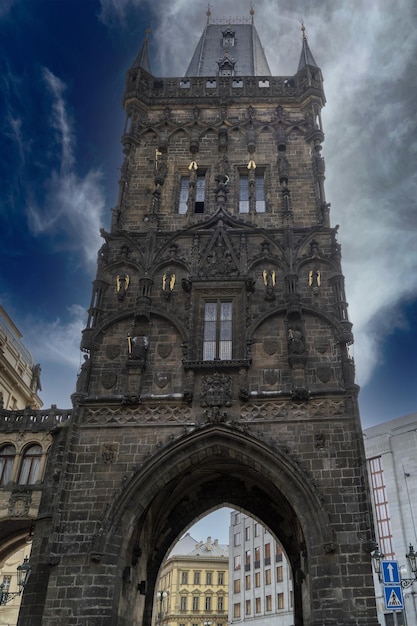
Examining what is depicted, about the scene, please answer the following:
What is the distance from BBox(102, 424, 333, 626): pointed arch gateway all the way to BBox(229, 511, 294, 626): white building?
3494 centimetres

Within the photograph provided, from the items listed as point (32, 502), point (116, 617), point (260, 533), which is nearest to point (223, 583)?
point (260, 533)

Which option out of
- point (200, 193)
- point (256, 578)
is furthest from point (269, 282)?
point (256, 578)

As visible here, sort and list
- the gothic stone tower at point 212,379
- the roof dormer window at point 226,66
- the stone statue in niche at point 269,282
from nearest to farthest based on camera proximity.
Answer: the gothic stone tower at point 212,379 < the stone statue in niche at point 269,282 < the roof dormer window at point 226,66

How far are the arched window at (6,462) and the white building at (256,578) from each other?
108 ft

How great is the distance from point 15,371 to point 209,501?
21.2 meters

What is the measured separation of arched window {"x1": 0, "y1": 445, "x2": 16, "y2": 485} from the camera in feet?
88.9

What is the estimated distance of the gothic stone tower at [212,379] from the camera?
16.0 metres

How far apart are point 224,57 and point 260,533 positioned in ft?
157

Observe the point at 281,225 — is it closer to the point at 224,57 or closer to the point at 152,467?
the point at 152,467

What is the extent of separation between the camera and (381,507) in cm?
4253

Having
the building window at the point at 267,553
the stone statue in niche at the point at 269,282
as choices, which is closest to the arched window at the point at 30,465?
the stone statue in niche at the point at 269,282

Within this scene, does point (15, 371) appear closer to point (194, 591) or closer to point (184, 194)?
point (184, 194)

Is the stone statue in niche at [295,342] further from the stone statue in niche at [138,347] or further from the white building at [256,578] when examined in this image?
the white building at [256,578]

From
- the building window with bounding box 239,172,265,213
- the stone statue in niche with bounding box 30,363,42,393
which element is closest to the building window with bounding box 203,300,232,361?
the building window with bounding box 239,172,265,213
